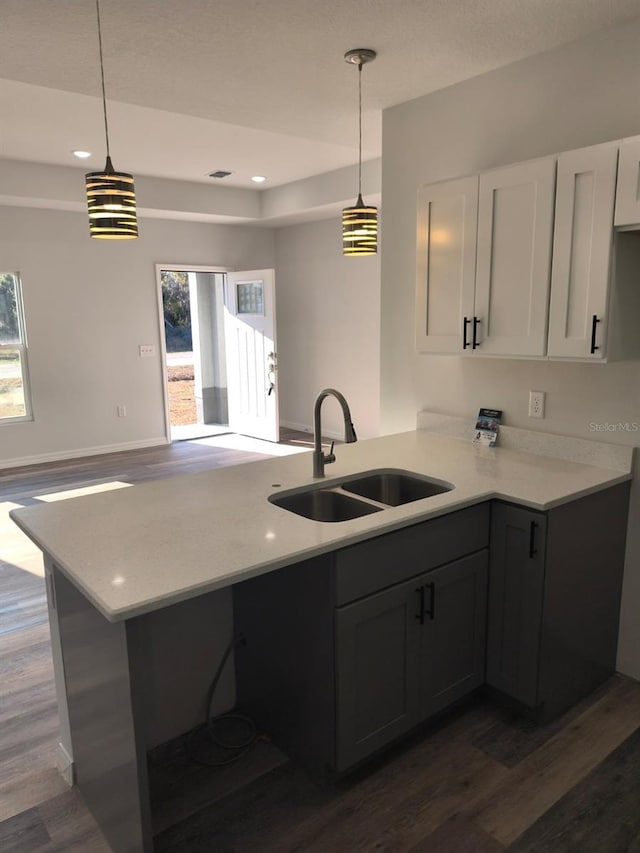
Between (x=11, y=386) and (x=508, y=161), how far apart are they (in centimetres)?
525

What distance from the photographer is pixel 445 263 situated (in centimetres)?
268

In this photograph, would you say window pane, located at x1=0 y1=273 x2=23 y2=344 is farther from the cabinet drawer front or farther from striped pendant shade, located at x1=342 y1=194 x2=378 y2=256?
the cabinet drawer front

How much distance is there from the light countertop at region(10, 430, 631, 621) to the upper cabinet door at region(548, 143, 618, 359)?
543mm

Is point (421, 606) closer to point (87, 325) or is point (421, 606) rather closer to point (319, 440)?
point (319, 440)

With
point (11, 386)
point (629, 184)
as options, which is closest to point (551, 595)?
point (629, 184)

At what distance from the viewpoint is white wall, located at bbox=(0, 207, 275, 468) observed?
237 inches

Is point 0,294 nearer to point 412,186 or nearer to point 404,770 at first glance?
point 412,186

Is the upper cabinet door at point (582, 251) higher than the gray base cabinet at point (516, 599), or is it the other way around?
the upper cabinet door at point (582, 251)

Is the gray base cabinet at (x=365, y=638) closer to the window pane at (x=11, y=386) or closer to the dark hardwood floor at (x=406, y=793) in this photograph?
the dark hardwood floor at (x=406, y=793)

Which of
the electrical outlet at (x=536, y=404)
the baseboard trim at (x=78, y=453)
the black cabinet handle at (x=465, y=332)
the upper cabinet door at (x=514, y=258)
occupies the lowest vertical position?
the baseboard trim at (x=78, y=453)

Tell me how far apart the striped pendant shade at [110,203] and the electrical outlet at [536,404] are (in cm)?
181

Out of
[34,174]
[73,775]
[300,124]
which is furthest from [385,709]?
[34,174]

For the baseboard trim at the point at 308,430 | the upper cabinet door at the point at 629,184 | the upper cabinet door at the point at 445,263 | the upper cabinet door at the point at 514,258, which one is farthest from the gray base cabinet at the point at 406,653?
the baseboard trim at the point at 308,430

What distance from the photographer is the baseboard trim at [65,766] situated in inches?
81.4
